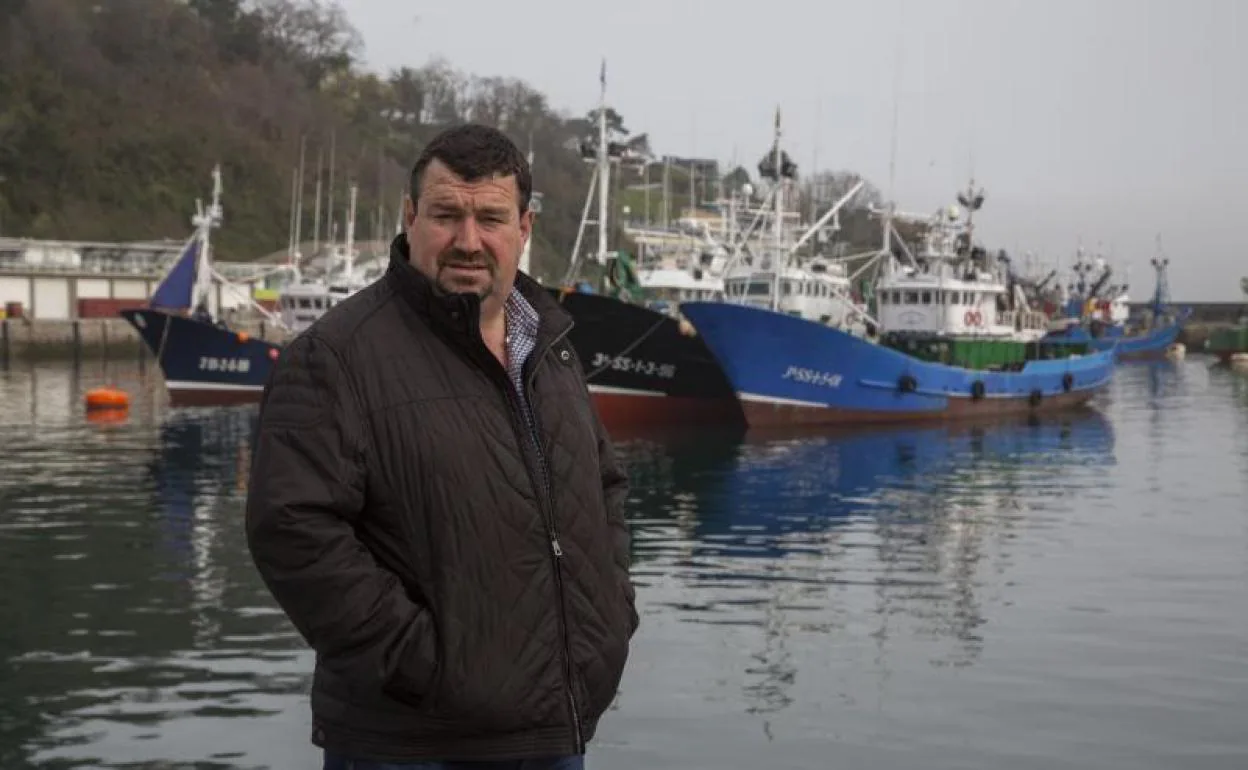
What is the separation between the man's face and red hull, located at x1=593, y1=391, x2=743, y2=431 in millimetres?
25567

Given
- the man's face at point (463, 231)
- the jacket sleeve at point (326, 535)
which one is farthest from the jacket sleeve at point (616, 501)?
the jacket sleeve at point (326, 535)

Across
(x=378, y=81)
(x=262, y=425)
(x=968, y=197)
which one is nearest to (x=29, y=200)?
(x=378, y=81)

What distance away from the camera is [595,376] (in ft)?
93.7

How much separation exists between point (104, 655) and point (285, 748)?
2431 millimetres

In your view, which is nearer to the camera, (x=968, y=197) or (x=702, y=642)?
(x=702, y=642)

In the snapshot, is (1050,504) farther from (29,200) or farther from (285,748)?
(29,200)

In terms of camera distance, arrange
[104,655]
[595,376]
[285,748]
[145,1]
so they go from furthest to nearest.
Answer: [145,1], [595,376], [104,655], [285,748]

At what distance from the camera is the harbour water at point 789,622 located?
732 centimetres

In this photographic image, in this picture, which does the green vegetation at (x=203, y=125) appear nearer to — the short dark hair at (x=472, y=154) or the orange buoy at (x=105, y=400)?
the orange buoy at (x=105, y=400)

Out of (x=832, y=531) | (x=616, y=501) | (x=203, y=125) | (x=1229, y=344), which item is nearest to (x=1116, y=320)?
(x=1229, y=344)

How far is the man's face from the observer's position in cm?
291

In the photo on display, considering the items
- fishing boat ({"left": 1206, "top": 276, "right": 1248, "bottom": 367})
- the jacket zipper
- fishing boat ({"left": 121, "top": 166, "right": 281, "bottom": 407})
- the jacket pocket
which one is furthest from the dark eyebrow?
fishing boat ({"left": 1206, "top": 276, "right": 1248, "bottom": 367})

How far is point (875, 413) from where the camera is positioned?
30.2 metres

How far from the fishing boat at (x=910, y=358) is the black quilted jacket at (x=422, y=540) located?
24688mm
